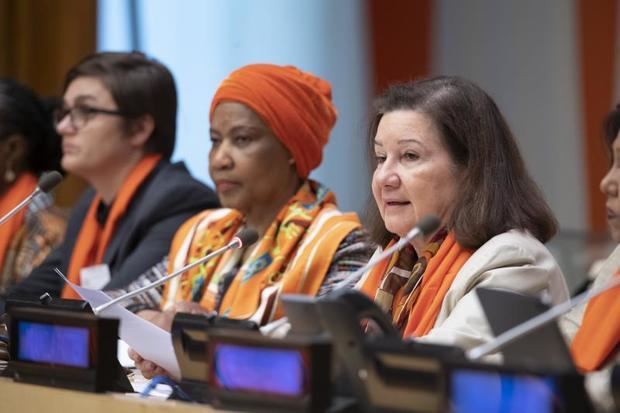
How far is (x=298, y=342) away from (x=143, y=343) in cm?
78

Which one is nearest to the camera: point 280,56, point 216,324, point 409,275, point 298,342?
point 298,342

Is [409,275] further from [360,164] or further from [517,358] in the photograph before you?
[360,164]

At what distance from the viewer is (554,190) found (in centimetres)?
624

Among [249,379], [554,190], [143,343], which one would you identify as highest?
[249,379]

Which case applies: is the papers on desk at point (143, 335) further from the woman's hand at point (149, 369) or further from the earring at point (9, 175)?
the earring at point (9, 175)

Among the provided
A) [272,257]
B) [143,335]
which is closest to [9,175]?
[272,257]

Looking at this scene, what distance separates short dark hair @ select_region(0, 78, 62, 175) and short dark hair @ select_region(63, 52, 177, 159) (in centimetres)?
49

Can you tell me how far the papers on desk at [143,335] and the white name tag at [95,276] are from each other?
1.48m

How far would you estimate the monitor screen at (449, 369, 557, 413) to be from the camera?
158 centimetres

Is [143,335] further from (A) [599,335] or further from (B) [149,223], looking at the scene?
(B) [149,223]

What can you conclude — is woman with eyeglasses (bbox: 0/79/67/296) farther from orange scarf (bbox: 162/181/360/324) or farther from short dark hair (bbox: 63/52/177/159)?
orange scarf (bbox: 162/181/360/324)

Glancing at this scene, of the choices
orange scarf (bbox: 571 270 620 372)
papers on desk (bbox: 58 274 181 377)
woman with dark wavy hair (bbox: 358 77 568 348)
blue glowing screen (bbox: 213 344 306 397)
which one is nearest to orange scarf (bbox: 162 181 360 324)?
woman with dark wavy hair (bbox: 358 77 568 348)

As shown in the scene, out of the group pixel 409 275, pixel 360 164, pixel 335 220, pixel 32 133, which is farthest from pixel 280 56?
pixel 409 275

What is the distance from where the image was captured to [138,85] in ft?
13.9
